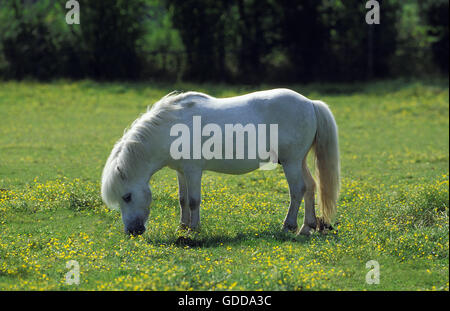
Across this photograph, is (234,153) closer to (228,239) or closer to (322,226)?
(228,239)

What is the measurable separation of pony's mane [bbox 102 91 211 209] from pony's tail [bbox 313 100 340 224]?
198cm

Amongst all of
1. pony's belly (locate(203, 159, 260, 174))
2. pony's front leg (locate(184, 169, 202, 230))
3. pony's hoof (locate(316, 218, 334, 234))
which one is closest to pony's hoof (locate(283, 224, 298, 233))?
pony's hoof (locate(316, 218, 334, 234))

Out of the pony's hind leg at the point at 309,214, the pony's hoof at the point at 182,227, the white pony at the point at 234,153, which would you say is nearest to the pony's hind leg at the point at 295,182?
the white pony at the point at 234,153

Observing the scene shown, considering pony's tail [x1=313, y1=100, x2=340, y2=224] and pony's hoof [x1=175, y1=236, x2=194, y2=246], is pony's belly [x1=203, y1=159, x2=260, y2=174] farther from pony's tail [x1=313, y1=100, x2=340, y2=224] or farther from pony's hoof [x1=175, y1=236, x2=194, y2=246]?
pony's hoof [x1=175, y1=236, x2=194, y2=246]

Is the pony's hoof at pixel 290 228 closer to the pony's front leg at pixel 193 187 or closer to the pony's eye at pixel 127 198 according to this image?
the pony's front leg at pixel 193 187

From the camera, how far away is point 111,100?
2450 cm

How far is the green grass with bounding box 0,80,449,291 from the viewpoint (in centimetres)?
643

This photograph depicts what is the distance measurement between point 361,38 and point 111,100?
12386mm

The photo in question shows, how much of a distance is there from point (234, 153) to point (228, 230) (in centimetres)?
110

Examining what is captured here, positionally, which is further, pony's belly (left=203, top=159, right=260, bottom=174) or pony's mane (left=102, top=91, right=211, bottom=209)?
pony's belly (left=203, top=159, right=260, bottom=174)

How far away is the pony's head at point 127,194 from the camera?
25.2 ft

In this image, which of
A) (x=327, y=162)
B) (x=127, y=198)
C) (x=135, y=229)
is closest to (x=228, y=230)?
(x=135, y=229)
